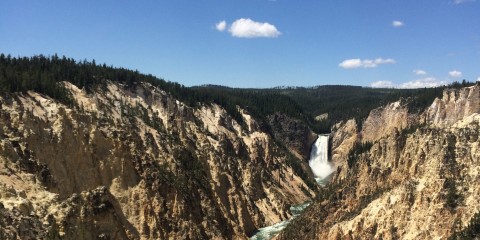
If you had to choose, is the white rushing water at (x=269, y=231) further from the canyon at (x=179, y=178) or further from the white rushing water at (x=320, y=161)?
the white rushing water at (x=320, y=161)

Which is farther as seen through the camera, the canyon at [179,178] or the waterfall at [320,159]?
the waterfall at [320,159]

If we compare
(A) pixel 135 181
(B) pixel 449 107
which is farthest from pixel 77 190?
(B) pixel 449 107

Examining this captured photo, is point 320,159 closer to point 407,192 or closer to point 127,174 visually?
point 127,174

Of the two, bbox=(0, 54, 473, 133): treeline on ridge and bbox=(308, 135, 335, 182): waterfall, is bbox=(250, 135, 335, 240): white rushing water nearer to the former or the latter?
bbox=(308, 135, 335, 182): waterfall

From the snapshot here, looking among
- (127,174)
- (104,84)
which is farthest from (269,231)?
(104,84)

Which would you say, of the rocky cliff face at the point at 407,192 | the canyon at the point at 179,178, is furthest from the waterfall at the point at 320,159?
the rocky cliff face at the point at 407,192

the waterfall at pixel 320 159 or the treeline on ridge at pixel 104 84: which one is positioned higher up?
the treeline on ridge at pixel 104 84

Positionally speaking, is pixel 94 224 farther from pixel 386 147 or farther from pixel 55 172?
pixel 386 147
